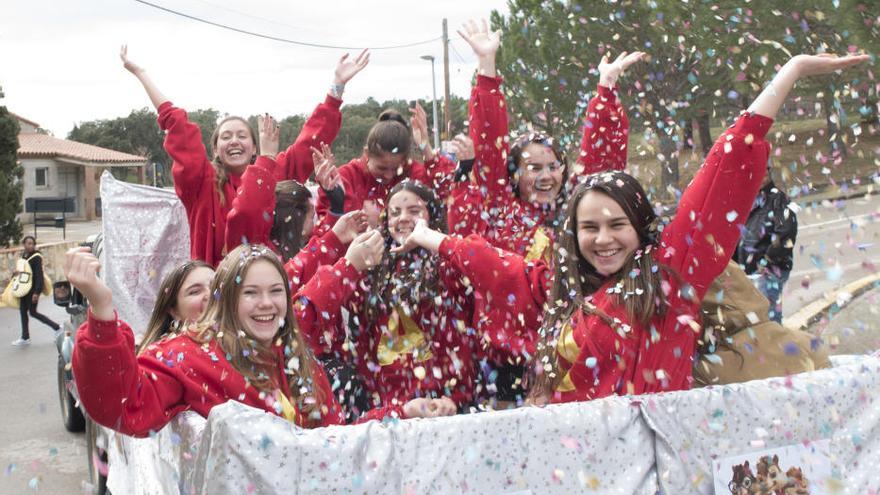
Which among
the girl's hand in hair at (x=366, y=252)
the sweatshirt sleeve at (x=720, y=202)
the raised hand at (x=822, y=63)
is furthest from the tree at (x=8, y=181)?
the raised hand at (x=822, y=63)

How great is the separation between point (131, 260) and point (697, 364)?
12.5ft

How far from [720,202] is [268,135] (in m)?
2.67

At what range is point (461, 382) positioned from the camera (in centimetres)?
388

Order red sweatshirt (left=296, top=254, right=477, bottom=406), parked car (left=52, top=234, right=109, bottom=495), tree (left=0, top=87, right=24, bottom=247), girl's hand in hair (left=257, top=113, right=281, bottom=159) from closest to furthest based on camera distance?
red sweatshirt (left=296, top=254, right=477, bottom=406), girl's hand in hair (left=257, top=113, right=281, bottom=159), parked car (left=52, top=234, right=109, bottom=495), tree (left=0, top=87, right=24, bottom=247)

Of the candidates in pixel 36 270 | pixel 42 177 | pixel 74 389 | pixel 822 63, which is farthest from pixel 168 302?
pixel 42 177

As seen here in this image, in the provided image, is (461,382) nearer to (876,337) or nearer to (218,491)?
(218,491)

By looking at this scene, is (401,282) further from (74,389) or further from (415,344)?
(74,389)

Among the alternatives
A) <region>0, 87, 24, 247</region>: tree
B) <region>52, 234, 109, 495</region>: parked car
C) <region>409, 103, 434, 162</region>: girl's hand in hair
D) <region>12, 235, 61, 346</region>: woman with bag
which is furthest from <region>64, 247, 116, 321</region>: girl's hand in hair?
<region>0, 87, 24, 247</region>: tree

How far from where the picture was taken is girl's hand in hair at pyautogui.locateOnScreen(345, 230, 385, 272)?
12.2 feet

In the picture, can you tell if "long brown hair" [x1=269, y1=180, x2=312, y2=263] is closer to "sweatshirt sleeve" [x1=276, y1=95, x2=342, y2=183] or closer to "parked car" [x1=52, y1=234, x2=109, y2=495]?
"sweatshirt sleeve" [x1=276, y1=95, x2=342, y2=183]

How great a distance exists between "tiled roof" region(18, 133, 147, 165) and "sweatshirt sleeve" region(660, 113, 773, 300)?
160ft

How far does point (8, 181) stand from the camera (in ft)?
73.9

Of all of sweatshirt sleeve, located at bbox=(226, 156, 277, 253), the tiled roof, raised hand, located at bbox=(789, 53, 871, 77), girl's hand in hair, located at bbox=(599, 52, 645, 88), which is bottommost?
sweatshirt sleeve, located at bbox=(226, 156, 277, 253)

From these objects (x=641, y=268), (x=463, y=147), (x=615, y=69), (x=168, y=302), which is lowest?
(x=168, y=302)
